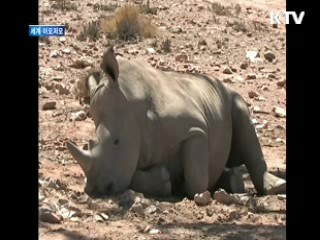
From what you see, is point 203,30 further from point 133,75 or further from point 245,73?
point 133,75

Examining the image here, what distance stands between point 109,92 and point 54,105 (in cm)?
372

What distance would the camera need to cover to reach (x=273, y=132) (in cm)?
1249

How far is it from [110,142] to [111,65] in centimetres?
72

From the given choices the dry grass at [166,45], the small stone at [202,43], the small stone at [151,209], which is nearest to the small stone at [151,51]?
the dry grass at [166,45]

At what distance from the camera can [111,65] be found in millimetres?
8031

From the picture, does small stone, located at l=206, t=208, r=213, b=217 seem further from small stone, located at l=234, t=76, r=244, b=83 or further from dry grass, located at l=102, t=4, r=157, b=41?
dry grass, located at l=102, t=4, r=157, b=41

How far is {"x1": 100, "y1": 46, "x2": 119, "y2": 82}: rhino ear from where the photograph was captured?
8.00 meters

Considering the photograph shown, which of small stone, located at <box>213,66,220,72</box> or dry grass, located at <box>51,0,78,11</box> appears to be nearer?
small stone, located at <box>213,66,220,72</box>

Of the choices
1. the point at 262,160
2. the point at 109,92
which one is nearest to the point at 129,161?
the point at 109,92

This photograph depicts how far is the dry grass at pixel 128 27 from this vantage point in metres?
16.8

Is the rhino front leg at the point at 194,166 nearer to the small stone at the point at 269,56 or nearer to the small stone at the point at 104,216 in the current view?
the small stone at the point at 104,216

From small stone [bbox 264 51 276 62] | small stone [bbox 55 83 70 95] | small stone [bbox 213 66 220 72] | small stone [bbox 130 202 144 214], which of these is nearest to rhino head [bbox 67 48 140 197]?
small stone [bbox 130 202 144 214]

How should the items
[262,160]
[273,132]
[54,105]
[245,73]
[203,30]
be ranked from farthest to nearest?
[203,30]
[245,73]
[273,132]
[54,105]
[262,160]
